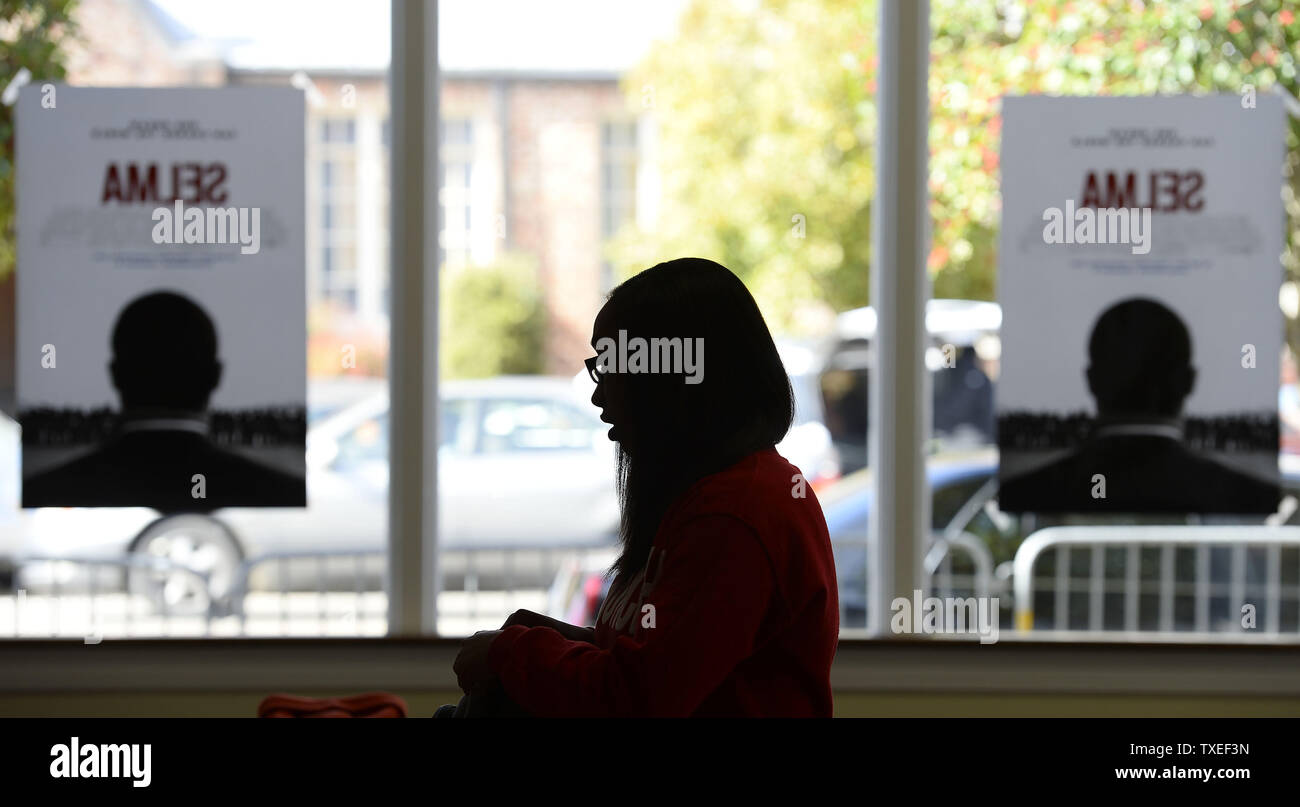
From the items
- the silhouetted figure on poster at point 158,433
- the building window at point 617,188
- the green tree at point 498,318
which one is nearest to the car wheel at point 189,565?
the silhouetted figure on poster at point 158,433

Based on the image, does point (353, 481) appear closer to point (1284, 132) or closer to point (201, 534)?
point (201, 534)

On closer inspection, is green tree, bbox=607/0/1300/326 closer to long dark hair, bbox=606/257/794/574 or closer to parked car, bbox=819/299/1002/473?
parked car, bbox=819/299/1002/473

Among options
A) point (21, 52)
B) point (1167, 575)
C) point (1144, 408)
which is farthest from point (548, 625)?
point (21, 52)

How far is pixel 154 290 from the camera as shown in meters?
3.12

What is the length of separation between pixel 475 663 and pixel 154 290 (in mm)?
2183

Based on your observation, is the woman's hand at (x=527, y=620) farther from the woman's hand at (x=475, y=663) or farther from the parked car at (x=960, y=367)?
the parked car at (x=960, y=367)

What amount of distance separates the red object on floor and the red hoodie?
4.29 feet

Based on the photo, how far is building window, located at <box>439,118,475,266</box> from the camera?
10.5 feet

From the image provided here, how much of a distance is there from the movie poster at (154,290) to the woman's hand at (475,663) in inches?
75.4

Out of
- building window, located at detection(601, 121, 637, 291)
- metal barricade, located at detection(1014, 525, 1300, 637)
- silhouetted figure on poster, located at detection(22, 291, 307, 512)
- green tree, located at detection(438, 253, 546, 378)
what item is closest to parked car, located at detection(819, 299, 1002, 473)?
metal barricade, located at detection(1014, 525, 1300, 637)

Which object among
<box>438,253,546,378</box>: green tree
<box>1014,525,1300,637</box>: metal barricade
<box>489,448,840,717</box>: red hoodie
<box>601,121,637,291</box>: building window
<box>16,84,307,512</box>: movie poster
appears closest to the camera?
<box>489,448,840,717</box>: red hoodie

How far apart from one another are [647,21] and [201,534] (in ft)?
6.37

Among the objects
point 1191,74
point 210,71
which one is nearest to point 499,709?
point 210,71

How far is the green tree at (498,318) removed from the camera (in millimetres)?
3355
